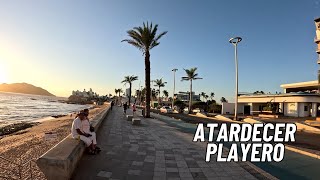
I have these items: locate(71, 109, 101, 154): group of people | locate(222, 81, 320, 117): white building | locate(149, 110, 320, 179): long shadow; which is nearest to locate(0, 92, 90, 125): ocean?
locate(71, 109, 101, 154): group of people

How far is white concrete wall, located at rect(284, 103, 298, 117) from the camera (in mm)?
45644

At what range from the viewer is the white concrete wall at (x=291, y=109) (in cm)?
4564

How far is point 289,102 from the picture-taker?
4700 centimetres

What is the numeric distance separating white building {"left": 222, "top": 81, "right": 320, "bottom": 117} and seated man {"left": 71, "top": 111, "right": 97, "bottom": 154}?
44447 mm

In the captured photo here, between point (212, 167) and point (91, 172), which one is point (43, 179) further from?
point (212, 167)

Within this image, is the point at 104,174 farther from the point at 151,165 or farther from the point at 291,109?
the point at 291,109

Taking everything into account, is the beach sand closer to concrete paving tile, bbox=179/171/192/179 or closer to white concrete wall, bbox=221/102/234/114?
concrete paving tile, bbox=179/171/192/179

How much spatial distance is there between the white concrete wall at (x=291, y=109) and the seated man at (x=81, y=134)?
4512 centimetres

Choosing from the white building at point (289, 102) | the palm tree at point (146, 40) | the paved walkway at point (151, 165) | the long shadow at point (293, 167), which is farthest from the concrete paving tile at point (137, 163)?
the white building at point (289, 102)

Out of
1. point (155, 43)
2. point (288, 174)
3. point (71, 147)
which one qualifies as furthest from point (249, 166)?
point (155, 43)

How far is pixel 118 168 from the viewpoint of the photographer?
698 cm

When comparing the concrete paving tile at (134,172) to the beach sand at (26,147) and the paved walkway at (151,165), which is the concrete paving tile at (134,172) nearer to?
the paved walkway at (151,165)

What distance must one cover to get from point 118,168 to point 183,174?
5.61 feet

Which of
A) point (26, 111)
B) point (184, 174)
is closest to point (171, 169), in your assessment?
point (184, 174)
